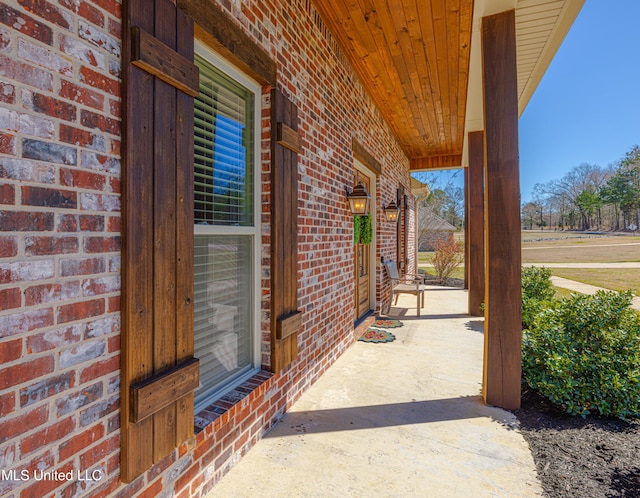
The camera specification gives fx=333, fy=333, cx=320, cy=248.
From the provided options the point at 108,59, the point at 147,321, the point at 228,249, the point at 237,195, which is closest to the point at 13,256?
the point at 147,321

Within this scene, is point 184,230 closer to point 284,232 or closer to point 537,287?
point 284,232

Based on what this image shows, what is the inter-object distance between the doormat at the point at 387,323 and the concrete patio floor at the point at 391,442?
54.7 inches

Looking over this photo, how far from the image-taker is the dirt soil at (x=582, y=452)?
172 centimetres

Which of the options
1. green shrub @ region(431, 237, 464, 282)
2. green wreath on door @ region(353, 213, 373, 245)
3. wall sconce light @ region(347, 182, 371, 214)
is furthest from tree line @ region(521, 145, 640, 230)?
wall sconce light @ region(347, 182, 371, 214)

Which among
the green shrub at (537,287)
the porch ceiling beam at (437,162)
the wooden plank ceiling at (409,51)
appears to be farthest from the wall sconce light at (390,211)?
the porch ceiling beam at (437,162)

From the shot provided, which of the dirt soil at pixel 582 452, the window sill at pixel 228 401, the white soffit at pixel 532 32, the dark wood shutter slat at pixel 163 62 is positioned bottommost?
the dirt soil at pixel 582 452

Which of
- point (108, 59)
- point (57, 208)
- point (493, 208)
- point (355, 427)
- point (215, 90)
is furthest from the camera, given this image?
point (493, 208)

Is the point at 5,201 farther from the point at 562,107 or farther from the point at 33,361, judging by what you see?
the point at 562,107

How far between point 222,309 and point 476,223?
16.7ft

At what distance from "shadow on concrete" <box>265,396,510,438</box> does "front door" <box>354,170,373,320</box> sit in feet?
7.21

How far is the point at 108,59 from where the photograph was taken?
1.16 meters

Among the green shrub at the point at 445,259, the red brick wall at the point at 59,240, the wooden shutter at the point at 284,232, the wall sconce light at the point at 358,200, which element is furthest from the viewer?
the green shrub at the point at 445,259

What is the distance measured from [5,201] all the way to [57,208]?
0.43 ft

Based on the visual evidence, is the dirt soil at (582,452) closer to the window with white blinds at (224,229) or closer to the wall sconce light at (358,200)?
the window with white blinds at (224,229)
